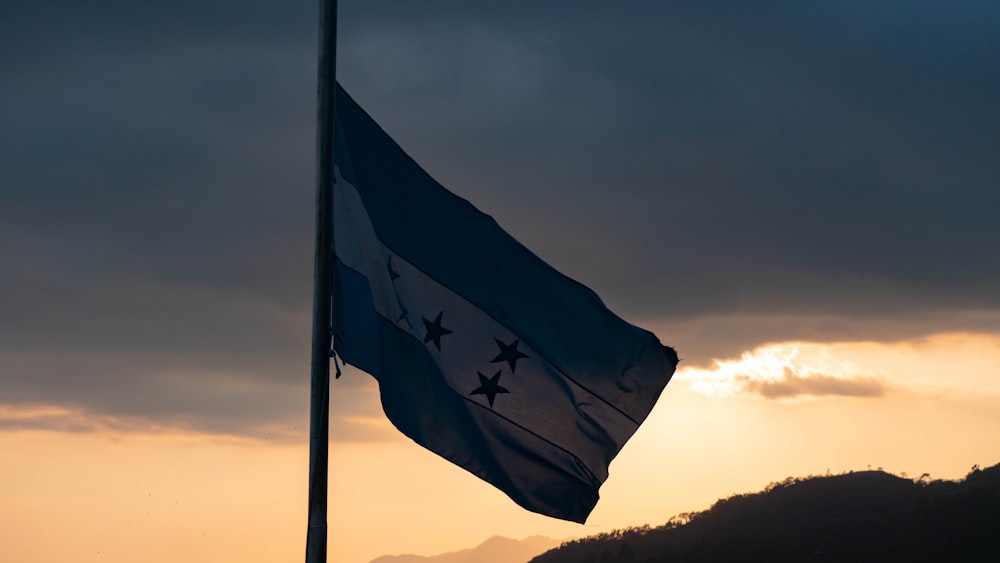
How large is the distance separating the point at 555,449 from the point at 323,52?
20.5ft

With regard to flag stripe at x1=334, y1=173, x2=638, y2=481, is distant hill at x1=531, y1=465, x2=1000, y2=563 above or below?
above

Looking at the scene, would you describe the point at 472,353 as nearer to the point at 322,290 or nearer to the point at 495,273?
the point at 495,273

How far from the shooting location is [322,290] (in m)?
14.3

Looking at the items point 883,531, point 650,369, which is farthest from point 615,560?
point 650,369

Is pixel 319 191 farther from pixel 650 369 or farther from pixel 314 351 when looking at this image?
pixel 650 369

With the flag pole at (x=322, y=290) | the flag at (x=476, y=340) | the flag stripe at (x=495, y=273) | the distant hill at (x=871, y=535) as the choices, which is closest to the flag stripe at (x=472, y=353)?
the flag at (x=476, y=340)

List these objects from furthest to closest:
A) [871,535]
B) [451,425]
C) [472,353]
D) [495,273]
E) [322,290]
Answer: [871,535], [495,273], [472,353], [451,425], [322,290]

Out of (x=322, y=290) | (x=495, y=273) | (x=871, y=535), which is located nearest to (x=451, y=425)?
(x=495, y=273)

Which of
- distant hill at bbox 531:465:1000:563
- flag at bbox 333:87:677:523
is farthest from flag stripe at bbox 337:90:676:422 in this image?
distant hill at bbox 531:465:1000:563

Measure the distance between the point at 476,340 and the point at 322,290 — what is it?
3.42 m

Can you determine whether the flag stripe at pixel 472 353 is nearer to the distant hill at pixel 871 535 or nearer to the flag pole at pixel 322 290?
the flag pole at pixel 322 290

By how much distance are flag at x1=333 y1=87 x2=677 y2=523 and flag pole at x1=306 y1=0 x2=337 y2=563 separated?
0.58 metres

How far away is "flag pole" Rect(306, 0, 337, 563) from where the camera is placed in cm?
1393

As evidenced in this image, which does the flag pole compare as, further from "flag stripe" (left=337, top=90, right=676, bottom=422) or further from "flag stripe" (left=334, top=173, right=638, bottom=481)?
"flag stripe" (left=337, top=90, right=676, bottom=422)
